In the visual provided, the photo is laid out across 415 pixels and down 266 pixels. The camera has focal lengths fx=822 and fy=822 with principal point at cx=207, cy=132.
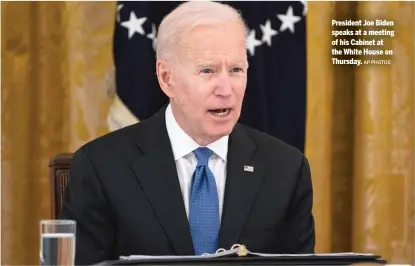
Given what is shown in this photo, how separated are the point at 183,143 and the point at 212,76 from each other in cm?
21

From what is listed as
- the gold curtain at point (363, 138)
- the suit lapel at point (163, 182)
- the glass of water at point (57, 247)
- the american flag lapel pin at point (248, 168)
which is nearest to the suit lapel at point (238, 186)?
the american flag lapel pin at point (248, 168)

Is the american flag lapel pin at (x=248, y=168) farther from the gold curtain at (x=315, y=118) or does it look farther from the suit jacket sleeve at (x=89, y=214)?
the gold curtain at (x=315, y=118)

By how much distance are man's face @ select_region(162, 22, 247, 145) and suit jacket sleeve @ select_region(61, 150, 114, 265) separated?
31 cm

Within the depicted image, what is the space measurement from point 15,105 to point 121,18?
0.54 meters

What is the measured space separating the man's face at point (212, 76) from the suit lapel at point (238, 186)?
12 cm

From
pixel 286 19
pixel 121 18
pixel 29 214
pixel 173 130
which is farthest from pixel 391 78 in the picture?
pixel 29 214

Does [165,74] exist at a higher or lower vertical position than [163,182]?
higher

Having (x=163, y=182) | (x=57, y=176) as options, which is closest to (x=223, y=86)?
(x=163, y=182)

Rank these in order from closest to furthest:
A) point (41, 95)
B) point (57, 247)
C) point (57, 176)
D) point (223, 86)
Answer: point (57, 247) → point (223, 86) → point (57, 176) → point (41, 95)

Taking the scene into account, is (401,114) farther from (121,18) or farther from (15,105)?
(15,105)

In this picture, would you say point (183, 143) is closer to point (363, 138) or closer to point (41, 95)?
point (41, 95)

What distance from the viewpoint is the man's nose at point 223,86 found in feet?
7.09

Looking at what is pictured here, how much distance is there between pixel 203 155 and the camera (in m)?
2.26

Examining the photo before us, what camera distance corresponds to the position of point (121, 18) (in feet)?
10.8
